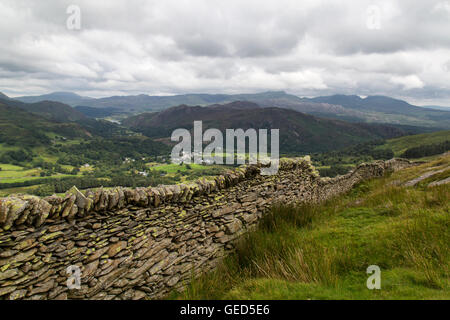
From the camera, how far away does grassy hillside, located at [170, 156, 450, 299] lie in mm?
3830

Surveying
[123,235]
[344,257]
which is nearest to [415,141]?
[344,257]

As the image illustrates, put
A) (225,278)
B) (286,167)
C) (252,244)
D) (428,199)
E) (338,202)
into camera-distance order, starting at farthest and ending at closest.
Answer: (338,202) < (286,167) < (428,199) < (252,244) < (225,278)

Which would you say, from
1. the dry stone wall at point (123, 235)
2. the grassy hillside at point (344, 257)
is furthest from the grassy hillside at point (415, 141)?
the dry stone wall at point (123, 235)

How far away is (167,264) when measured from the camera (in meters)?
5.89

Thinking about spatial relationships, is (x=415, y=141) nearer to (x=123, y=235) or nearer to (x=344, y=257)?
(x=344, y=257)

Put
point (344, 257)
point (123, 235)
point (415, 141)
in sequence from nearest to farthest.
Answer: point (344, 257) < point (123, 235) < point (415, 141)

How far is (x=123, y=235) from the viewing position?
5.44 m

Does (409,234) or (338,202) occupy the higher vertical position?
(409,234)

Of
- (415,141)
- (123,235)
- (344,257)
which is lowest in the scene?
(415,141)

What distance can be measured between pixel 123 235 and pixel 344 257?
4.95 m
